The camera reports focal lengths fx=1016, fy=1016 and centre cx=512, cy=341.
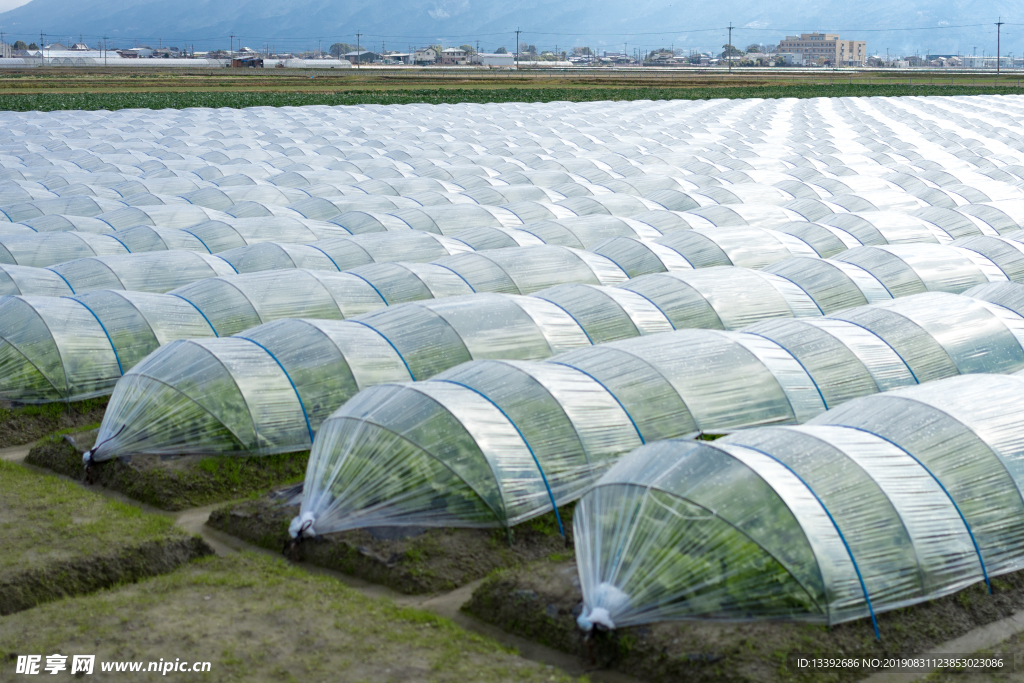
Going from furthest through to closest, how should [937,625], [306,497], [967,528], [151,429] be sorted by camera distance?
1. [151,429]
2. [306,497]
3. [967,528]
4. [937,625]

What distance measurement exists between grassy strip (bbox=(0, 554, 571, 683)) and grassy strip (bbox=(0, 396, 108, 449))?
31.5ft

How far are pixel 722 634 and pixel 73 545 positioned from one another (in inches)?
435

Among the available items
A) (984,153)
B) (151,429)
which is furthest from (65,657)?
(984,153)

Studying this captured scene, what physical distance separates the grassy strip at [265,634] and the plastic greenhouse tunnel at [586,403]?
7.06 ft

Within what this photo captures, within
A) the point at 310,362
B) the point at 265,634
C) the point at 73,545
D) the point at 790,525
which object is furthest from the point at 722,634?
the point at 310,362

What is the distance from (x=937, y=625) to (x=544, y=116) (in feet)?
280

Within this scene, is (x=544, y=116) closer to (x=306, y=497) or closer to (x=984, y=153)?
(x=984, y=153)

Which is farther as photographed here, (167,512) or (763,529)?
(167,512)

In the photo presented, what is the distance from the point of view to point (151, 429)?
21.9 m

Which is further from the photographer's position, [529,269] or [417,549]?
[529,269]

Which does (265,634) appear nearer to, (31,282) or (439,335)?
(439,335)

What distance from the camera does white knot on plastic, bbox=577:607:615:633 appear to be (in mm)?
14195

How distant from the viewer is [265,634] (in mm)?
14656

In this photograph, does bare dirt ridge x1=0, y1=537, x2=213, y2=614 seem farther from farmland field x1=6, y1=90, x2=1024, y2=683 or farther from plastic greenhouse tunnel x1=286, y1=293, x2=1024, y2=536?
Result: plastic greenhouse tunnel x1=286, y1=293, x2=1024, y2=536
